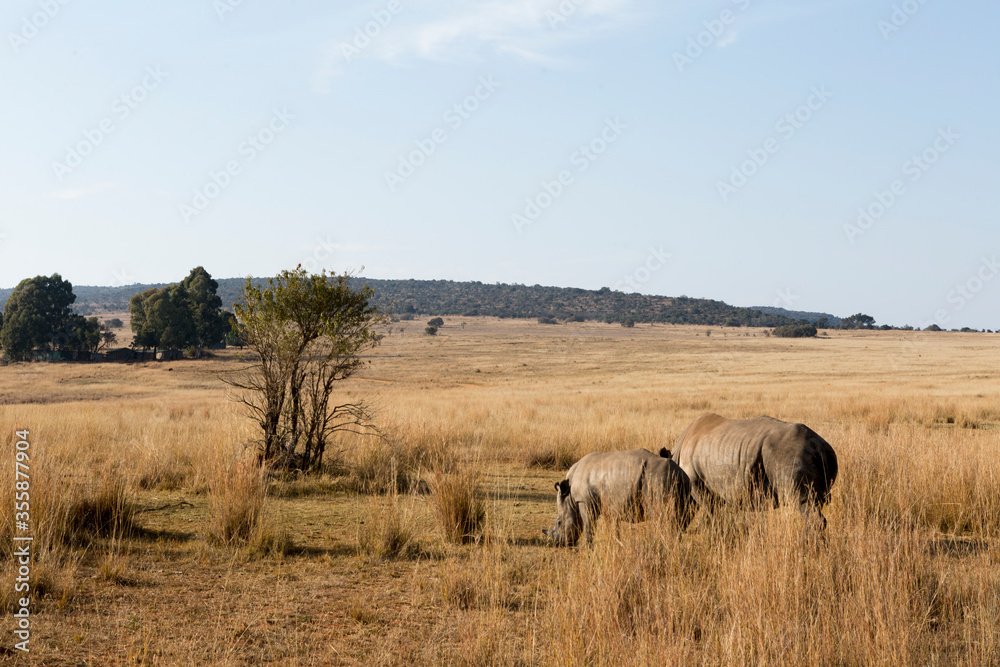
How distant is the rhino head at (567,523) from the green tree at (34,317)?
63.9 meters

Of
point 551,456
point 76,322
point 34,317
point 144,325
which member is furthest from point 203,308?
point 551,456

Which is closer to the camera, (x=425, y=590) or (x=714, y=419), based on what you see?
(x=425, y=590)

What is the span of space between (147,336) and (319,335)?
2171 inches

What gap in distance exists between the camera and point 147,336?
6019 centimetres

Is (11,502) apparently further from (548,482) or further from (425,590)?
(548,482)

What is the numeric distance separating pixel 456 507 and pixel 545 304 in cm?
15016

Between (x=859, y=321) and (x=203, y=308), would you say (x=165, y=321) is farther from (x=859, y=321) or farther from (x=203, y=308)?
(x=859, y=321)

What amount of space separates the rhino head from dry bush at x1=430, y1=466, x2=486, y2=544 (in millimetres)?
805

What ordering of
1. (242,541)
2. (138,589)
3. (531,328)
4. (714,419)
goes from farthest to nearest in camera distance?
(531,328) → (714,419) → (242,541) → (138,589)

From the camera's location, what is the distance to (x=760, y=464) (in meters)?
6.84

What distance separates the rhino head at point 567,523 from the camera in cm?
721

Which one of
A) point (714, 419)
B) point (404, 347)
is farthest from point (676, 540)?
point (404, 347)

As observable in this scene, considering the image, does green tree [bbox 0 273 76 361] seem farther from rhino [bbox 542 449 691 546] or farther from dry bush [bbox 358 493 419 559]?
rhino [bbox 542 449 691 546]

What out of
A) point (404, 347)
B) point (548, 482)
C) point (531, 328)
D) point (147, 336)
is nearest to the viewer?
point (548, 482)
